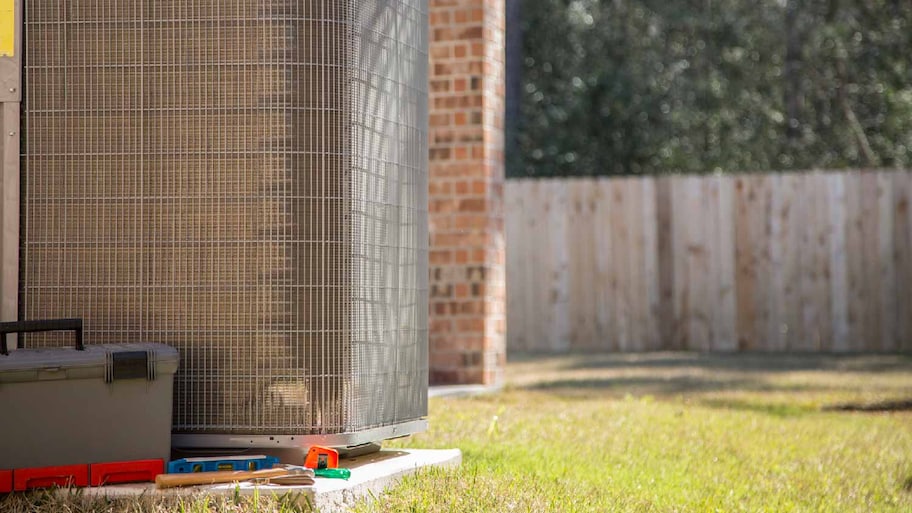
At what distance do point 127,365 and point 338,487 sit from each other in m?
0.63

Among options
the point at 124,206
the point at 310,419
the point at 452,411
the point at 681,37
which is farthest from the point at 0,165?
the point at 681,37

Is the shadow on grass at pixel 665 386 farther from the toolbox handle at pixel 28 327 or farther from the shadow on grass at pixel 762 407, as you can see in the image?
the toolbox handle at pixel 28 327

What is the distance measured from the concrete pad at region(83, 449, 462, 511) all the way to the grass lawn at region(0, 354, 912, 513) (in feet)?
0.15

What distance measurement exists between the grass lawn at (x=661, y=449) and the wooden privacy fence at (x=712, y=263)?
305 centimetres

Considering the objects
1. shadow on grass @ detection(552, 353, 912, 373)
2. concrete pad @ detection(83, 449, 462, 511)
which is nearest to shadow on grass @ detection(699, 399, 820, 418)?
shadow on grass @ detection(552, 353, 912, 373)

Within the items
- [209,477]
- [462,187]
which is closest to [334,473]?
[209,477]

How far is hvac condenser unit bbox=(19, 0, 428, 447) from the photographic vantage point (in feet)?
11.5

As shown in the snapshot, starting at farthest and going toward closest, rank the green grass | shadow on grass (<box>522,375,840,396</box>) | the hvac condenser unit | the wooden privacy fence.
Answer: the wooden privacy fence
shadow on grass (<box>522,375,840,396</box>)
the green grass
the hvac condenser unit

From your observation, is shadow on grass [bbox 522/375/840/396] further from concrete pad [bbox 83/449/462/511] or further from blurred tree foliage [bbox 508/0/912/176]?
blurred tree foliage [bbox 508/0/912/176]

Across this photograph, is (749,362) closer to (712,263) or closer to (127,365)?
(712,263)

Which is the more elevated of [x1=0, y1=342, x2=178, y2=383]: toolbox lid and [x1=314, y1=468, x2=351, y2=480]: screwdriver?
[x1=0, y1=342, x2=178, y2=383]: toolbox lid

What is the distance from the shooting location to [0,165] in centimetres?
362

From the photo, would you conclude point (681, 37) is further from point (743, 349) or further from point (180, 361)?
point (180, 361)

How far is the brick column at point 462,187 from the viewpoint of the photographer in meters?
6.86
